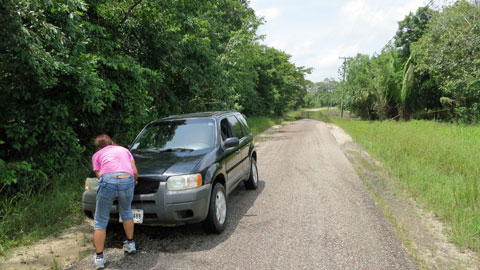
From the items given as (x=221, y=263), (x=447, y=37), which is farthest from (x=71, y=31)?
(x=447, y=37)

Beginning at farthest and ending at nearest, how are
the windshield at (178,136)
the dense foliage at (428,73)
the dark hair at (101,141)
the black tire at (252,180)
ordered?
the dense foliage at (428,73)
the black tire at (252,180)
the windshield at (178,136)
the dark hair at (101,141)

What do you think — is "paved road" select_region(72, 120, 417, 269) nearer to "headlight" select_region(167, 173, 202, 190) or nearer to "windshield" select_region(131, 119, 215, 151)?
"headlight" select_region(167, 173, 202, 190)

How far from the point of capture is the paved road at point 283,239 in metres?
3.43

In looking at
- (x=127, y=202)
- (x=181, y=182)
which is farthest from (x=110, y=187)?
(x=181, y=182)

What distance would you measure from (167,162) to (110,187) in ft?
3.15

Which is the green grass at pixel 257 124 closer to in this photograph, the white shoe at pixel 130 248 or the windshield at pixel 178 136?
the windshield at pixel 178 136

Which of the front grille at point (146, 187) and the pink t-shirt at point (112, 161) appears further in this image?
the front grille at point (146, 187)

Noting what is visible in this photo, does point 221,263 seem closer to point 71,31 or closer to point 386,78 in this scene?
point 71,31

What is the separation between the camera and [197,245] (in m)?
3.95

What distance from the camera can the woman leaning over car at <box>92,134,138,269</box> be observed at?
11.4 ft

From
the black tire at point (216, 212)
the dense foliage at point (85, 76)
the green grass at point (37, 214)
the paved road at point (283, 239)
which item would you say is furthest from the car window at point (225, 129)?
the green grass at point (37, 214)

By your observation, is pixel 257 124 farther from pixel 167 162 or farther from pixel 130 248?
pixel 130 248

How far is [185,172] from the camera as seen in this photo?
3918 mm

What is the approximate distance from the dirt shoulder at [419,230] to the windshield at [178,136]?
3.23 metres
